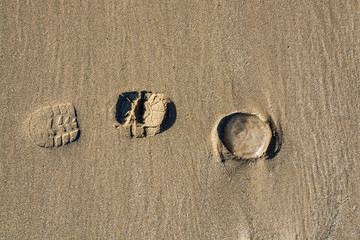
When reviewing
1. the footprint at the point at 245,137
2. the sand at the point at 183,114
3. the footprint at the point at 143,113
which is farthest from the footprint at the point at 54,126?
the footprint at the point at 245,137

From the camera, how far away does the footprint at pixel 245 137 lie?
104 inches

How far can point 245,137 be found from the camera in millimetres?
2641

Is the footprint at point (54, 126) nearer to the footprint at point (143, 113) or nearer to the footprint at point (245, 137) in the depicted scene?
the footprint at point (143, 113)

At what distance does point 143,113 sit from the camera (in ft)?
8.61

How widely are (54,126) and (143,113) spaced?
100 centimetres

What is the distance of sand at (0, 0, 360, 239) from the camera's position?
8.71 ft

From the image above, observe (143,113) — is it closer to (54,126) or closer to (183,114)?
(183,114)

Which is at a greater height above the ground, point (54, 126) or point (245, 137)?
point (54, 126)

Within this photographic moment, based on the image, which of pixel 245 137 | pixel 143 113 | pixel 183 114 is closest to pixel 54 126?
pixel 143 113

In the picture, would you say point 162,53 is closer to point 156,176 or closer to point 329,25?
point 156,176

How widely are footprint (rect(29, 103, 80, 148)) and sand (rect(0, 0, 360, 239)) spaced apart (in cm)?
6

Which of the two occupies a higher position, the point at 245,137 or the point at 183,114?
the point at 183,114

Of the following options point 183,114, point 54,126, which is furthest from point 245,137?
point 54,126

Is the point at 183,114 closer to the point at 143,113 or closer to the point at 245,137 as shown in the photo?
the point at 143,113
